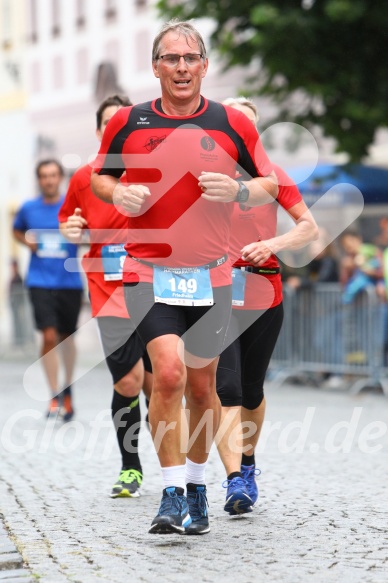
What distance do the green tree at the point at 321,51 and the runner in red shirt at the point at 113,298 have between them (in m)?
9.69

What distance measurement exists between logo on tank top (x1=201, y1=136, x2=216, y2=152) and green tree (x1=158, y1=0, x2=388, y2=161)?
11537 millimetres

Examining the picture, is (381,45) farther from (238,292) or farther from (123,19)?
(123,19)

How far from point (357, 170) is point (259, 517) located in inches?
503

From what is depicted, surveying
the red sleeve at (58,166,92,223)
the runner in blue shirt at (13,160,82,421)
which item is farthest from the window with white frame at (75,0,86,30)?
the red sleeve at (58,166,92,223)

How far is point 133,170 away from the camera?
6.21 m

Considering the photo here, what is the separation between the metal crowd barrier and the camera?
15.3 metres

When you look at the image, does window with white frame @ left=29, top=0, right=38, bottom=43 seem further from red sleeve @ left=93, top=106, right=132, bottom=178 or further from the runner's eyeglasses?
the runner's eyeglasses

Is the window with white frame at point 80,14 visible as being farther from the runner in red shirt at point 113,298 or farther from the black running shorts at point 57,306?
the runner in red shirt at point 113,298

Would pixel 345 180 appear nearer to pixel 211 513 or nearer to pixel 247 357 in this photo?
pixel 247 357

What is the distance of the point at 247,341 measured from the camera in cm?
720

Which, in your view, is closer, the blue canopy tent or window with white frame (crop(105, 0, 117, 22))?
the blue canopy tent

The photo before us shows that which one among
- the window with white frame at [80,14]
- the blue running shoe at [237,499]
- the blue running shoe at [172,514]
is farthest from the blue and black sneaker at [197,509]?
the window with white frame at [80,14]

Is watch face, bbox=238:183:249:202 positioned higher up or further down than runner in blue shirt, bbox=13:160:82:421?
higher up

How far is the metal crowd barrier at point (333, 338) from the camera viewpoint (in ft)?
50.1
